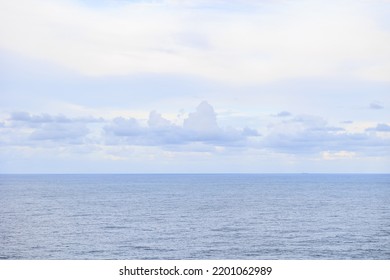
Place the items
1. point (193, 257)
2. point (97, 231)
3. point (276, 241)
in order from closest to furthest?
point (193, 257)
point (276, 241)
point (97, 231)

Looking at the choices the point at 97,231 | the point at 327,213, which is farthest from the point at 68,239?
the point at 327,213

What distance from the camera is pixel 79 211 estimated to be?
3883 inches

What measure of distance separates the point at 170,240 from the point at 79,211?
39595 mm

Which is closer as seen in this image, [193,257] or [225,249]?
[193,257]

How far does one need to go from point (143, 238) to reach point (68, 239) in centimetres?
995

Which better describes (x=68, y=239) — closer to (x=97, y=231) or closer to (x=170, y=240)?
(x=97, y=231)

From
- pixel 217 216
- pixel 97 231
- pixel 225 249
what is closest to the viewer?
pixel 225 249
